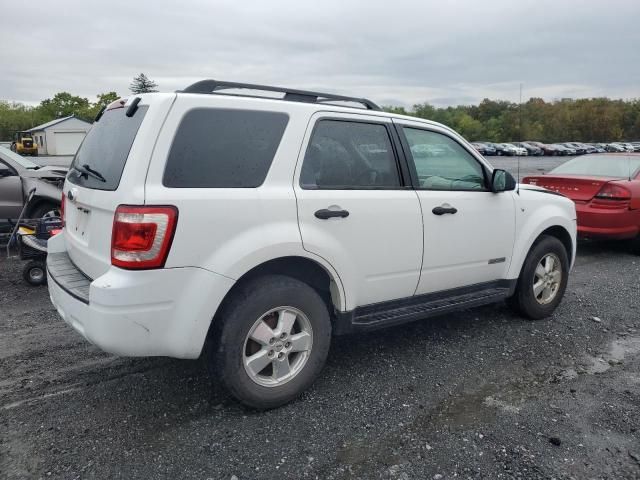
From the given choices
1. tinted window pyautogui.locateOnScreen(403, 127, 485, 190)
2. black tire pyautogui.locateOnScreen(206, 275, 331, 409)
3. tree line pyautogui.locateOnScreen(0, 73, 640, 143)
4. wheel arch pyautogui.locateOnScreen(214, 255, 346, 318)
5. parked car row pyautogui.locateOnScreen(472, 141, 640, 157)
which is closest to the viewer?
black tire pyautogui.locateOnScreen(206, 275, 331, 409)

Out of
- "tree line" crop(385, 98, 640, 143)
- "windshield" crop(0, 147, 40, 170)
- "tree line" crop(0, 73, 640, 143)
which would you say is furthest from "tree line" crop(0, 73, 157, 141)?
"windshield" crop(0, 147, 40, 170)

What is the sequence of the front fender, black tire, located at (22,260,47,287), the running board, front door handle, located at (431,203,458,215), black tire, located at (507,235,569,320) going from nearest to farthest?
the running board < front door handle, located at (431,203,458,215) < the front fender < black tire, located at (507,235,569,320) < black tire, located at (22,260,47,287)

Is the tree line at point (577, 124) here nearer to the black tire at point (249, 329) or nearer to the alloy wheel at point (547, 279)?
the alloy wheel at point (547, 279)

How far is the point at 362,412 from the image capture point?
3336mm

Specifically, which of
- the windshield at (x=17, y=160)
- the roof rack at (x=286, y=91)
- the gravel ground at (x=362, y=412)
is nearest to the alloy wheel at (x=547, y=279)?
the gravel ground at (x=362, y=412)

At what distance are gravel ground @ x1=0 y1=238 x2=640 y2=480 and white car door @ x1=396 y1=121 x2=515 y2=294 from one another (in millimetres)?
658

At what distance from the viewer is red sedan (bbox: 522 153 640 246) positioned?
7.52 meters

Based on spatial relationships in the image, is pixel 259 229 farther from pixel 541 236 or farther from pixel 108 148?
pixel 541 236

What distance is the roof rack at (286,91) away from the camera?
319 centimetres

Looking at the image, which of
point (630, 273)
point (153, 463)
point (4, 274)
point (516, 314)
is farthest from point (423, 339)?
point (4, 274)

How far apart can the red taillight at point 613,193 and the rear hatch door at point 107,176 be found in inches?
265

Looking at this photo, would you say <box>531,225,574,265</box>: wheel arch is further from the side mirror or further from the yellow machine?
the yellow machine

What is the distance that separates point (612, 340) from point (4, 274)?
270 inches

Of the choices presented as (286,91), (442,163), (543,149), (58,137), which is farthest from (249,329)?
(58,137)
